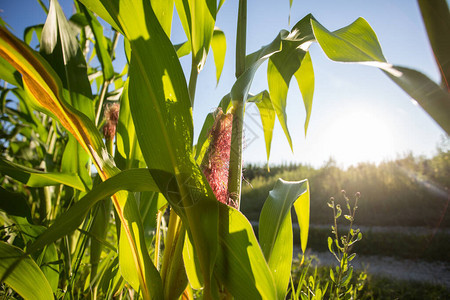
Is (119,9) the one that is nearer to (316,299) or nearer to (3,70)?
(3,70)

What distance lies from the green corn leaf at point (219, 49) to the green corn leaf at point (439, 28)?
14.2 inches

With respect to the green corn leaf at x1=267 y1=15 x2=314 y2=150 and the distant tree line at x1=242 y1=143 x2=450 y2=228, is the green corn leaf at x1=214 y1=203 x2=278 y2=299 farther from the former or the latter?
the distant tree line at x1=242 y1=143 x2=450 y2=228

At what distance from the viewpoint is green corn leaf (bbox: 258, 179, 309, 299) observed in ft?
1.10

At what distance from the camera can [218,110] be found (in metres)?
0.37

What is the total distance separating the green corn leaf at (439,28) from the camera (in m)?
0.16

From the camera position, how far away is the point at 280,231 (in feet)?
1.20

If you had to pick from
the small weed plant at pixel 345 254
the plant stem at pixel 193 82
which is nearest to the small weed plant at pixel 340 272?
the small weed plant at pixel 345 254

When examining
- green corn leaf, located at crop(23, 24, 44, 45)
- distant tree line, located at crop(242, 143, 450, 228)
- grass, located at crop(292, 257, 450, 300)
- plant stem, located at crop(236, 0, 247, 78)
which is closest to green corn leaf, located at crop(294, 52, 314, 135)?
plant stem, located at crop(236, 0, 247, 78)

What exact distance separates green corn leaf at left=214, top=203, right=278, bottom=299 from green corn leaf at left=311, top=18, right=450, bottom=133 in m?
0.17

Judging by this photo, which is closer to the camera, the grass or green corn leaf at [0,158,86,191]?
green corn leaf at [0,158,86,191]

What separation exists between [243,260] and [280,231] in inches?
4.4

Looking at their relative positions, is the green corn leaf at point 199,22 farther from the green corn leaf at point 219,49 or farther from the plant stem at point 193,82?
the green corn leaf at point 219,49

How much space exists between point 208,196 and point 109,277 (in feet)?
0.87

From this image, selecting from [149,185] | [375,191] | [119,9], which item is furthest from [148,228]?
[375,191]
